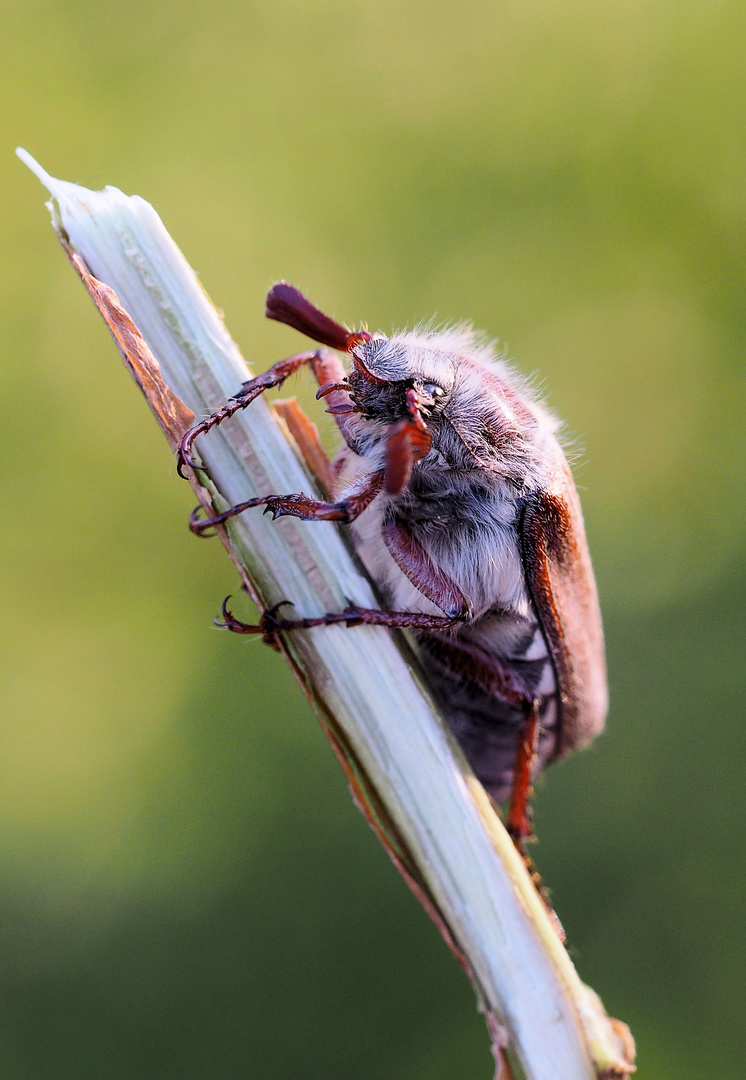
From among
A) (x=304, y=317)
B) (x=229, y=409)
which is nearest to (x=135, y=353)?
(x=229, y=409)

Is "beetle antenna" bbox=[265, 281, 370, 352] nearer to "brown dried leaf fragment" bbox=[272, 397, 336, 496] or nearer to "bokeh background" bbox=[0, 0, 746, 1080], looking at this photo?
"brown dried leaf fragment" bbox=[272, 397, 336, 496]

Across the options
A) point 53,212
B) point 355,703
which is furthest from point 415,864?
point 53,212

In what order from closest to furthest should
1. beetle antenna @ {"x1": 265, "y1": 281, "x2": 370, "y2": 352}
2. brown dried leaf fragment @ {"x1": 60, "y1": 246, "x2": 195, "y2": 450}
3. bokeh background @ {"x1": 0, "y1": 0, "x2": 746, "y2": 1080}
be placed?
brown dried leaf fragment @ {"x1": 60, "y1": 246, "x2": 195, "y2": 450}, beetle antenna @ {"x1": 265, "y1": 281, "x2": 370, "y2": 352}, bokeh background @ {"x1": 0, "y1": 0, "x2": 746, "y2": 1080}

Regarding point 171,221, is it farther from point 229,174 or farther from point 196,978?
point 196,978

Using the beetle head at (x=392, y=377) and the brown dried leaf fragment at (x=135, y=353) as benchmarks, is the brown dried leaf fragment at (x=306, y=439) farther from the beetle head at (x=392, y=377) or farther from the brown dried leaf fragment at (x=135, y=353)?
the brown dried leaf fragment at (x=135, y=353)

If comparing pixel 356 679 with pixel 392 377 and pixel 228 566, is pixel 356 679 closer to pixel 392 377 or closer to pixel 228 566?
pixel 392 377

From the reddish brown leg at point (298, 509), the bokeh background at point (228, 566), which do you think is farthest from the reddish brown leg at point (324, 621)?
the bokeh background at point (228, 566)

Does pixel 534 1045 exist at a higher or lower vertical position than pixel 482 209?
lower

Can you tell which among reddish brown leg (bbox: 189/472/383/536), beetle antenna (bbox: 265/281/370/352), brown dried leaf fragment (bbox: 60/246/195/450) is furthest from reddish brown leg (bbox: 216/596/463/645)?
beetle antenna (bbox: 265/281/370/352)
